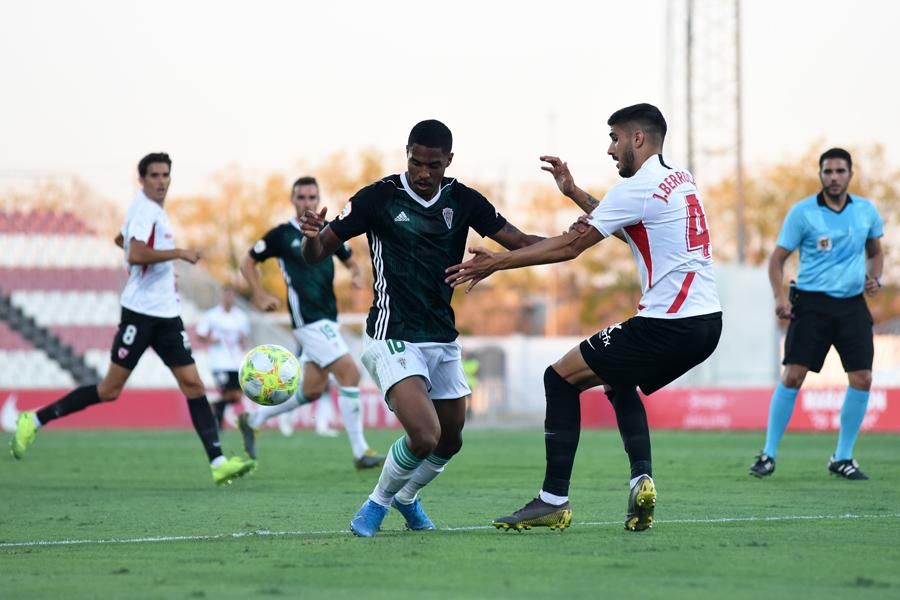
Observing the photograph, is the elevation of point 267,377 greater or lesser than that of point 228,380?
greater

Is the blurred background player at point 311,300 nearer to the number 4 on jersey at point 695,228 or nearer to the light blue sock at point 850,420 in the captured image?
the light blue sock at point 850,420

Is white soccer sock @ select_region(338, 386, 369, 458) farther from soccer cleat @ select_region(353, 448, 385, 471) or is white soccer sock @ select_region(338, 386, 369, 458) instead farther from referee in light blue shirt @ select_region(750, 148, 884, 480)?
referee in light blue shirt @ select_region(750, 148, 884, 480)

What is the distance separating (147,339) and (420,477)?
16.0 feet

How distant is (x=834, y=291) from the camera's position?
1215 cm

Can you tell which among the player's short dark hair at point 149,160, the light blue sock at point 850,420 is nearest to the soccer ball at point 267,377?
the player's short dark hair at point 149,160

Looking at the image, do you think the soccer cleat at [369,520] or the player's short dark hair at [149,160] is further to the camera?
the player's short dark hair at [149,160]

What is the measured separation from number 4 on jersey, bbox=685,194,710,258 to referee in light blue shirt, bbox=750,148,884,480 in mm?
4501

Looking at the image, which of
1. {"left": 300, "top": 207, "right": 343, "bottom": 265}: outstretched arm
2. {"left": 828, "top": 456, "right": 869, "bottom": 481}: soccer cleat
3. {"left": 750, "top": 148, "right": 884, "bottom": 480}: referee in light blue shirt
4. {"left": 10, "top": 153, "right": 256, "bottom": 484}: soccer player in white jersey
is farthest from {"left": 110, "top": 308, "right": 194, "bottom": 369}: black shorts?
{"left": 828, "top": 456, "right": 869, "bottom": 481}: soccer cleat

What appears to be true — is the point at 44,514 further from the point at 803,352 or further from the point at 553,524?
the point at 803,352

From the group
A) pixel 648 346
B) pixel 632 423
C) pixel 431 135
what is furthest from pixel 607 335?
pixel 431 135

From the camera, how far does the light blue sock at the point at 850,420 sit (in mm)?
12102

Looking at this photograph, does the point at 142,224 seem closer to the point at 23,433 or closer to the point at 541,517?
the point at 23,433

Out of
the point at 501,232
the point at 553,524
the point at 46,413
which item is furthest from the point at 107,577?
the point at 46,413

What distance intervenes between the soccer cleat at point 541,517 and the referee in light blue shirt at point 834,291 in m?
4.85
